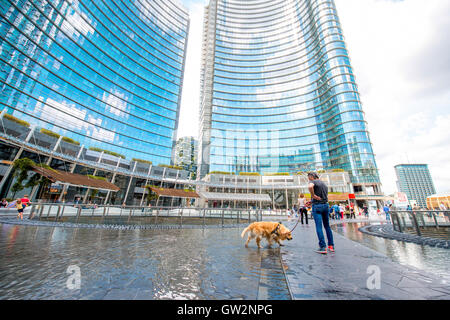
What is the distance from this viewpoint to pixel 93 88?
44.6m

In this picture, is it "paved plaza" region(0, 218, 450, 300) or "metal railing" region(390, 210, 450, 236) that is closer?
"paved plaza" region(0, 218, 450, 300)

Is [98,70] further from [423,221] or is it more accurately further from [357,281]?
[423,221]

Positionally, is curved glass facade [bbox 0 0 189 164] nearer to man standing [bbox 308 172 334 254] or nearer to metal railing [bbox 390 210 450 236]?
man standing [bbox 308 172 334 254]

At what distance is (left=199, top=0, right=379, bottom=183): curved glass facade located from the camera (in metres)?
50.2

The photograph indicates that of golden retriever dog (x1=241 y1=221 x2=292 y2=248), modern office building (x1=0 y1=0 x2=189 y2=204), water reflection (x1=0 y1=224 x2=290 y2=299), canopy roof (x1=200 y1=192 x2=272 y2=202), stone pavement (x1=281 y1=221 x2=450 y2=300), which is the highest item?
modern office building (x1=0 y1=0 x2=189 y2=204)

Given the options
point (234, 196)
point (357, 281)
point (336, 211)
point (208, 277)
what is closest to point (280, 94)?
point (234, 196)

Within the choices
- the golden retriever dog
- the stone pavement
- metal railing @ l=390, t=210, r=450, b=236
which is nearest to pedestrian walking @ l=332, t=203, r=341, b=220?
metal railing @ l=390, t=210, r=450, b=236

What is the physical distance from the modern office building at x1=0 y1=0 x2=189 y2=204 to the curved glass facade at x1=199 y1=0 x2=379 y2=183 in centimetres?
1532

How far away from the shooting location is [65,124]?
126 ft

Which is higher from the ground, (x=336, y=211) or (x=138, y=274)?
(x=336, y=211)

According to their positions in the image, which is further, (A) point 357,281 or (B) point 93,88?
(B) point 93,88

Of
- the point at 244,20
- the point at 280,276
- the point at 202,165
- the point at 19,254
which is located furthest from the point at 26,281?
the point at 244,20

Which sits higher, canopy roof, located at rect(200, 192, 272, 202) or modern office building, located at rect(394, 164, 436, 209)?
modern office building, located at rect(394, 164, 436, 209)

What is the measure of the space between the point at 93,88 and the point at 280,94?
5945cm
